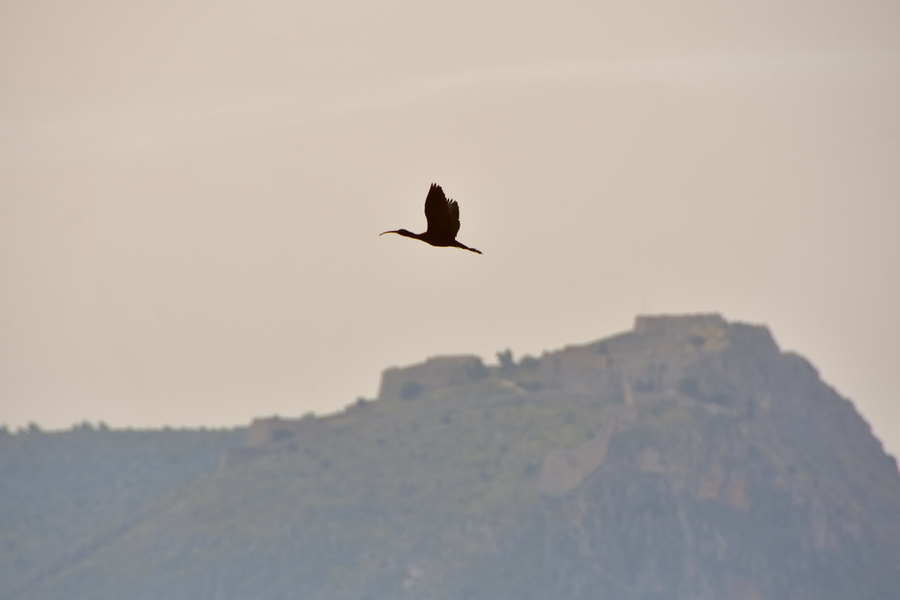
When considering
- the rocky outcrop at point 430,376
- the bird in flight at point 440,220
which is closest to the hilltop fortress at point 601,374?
the rocky outcrop at point 430,376

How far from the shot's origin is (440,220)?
32.2m

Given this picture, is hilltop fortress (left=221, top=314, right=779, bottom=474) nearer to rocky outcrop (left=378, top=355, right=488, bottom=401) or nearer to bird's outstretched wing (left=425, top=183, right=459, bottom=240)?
rocky outcrop (left=378, top=355, right=488, bottom=401)

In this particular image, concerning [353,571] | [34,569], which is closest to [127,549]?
[34,569]

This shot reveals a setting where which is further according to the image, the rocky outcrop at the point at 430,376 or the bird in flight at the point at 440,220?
the rocky outcrop at the point at 430,376

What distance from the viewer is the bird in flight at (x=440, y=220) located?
3197 centimetres

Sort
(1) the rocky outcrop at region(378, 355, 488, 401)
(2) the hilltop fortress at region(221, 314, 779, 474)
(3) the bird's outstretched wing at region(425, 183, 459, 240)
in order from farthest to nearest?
(1) the rocky outcrop at region(378, 355, 488, 401) < (2) the hilltop fortress at region(221, 314, 779, 474) < (3) the bird's outstretched wing at region(425, 183, 459, 240)

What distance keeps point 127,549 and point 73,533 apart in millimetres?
20357

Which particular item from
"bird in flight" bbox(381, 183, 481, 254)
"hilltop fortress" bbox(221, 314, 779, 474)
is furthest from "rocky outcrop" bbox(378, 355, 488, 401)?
"bird in flight" bbox(381, 183, 481, 254)

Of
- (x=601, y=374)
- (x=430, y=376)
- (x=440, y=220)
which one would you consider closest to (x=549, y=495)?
(x=601, y=374)

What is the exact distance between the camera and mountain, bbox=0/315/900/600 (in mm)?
164125

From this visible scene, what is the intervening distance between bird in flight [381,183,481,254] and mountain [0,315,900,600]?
128411 millimetres

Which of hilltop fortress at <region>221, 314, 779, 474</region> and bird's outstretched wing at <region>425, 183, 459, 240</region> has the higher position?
hilltop fortress at <region>221, 314, 779, 474</region>

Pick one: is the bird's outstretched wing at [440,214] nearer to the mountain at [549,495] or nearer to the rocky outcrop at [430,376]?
the mountain at [549,495]

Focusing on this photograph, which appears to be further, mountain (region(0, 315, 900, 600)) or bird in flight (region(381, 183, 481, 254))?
mountain (region(0, 315, 900, 600))
